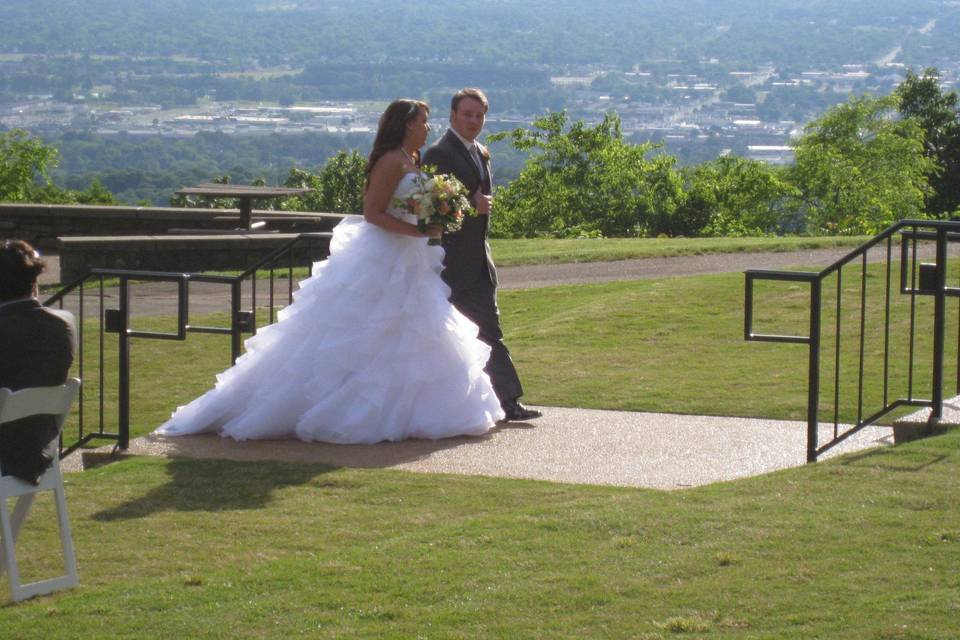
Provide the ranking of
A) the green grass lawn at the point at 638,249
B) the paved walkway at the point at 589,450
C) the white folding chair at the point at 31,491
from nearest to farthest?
the white folding chair at the point at 31,491 < the paved walkway at the point at 589,450 < the green grass lawn at the point at 638,249

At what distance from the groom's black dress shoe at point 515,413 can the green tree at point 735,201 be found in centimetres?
3234

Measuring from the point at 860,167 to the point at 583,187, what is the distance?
59.0 ft

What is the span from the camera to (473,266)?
33.6ft

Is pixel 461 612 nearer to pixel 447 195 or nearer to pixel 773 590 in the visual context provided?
pixel 773 590

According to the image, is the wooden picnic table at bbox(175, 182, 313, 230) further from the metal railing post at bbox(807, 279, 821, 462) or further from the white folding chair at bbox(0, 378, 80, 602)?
the white folding chair at bbox(0, 378, 80, 602)

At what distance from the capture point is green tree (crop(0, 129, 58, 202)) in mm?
41500

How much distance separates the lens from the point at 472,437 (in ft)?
32.2

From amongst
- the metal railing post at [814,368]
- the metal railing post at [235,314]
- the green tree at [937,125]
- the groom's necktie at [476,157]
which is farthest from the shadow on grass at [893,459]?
the green tree at [937,125]

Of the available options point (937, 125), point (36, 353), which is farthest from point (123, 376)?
point (937, 125)

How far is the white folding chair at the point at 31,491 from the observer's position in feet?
20.5

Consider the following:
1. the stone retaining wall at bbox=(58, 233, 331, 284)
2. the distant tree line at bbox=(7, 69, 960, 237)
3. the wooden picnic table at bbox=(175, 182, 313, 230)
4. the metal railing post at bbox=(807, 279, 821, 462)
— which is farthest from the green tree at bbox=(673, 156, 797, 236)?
the metal railing post at bbox=(807, 279, 821, 462)

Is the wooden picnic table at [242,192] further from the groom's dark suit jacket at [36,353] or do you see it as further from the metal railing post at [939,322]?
the groom's dark suit jacket at [36,353]

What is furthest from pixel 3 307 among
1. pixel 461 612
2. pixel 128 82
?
pixel 128 82

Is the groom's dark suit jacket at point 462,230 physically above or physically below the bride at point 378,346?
above
